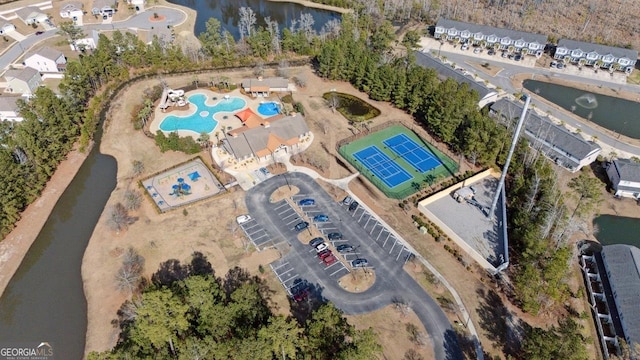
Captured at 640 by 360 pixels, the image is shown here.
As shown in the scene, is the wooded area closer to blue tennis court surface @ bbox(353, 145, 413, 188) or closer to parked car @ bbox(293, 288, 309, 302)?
parked car @ bbox(293, 288, 309, 302)

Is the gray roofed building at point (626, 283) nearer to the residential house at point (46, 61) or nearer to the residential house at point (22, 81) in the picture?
the residential house at point (22, 81)

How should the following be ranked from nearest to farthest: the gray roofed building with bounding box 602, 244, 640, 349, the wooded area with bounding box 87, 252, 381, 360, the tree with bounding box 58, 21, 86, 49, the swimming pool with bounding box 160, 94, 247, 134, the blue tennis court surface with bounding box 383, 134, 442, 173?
the wooded area with bounding box 87, 252, 381, 360, the gray roofed building with bounding box 602, 244, 640, 349, the blue tennis court surface with bounding box 383, 134, 442, 173, the swimming pool with bounding box 160, 94, 247, 134, the tree with bounding box 58, 21, 86, 49

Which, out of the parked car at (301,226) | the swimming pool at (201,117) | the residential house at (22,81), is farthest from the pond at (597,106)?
the residential house at (22,81)

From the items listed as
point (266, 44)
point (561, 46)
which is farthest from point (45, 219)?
point (561, 46)

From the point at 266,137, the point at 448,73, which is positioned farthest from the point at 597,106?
the point at 266,137

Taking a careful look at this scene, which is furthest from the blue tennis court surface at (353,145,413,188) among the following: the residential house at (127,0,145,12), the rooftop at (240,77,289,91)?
the residential house at (127,0,145,12)

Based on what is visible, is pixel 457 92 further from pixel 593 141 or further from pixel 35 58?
pixel 35 58
